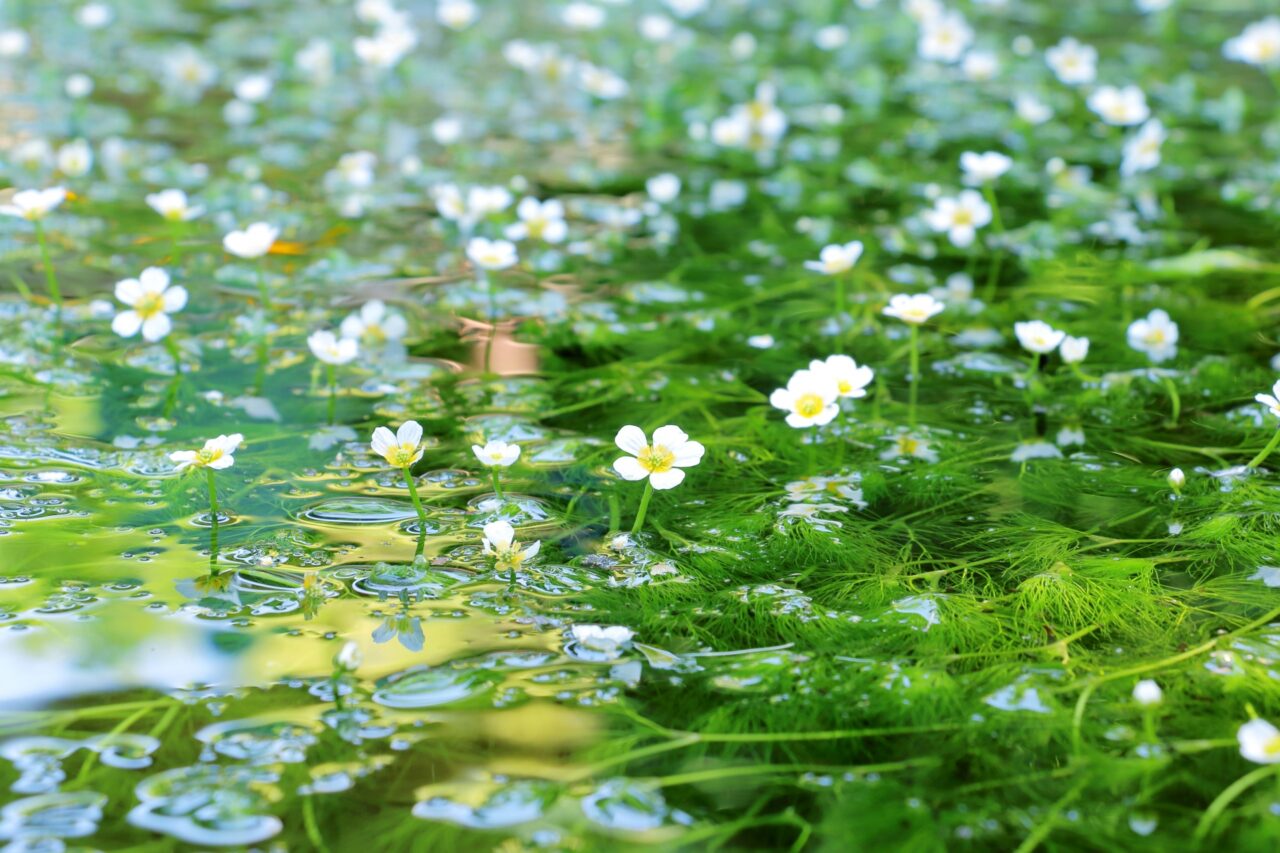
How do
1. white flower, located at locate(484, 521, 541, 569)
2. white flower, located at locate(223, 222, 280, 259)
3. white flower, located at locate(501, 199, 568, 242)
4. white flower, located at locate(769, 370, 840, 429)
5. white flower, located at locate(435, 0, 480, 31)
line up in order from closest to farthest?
white flower, located at locate(484, 521, 541, 569) → white flower, located at locate(769, 370, 840, 429) → white flower, located at locate(223, 222, 280, 259) → white flower, located at locate(501, 199, 568, 242) → white flower, located at locate(435, 0, 480, 31)

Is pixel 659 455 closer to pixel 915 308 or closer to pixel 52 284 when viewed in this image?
pixel 915 308

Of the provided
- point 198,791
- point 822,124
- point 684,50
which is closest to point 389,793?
point 198,791

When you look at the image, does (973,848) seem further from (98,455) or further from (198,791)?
(98,455)

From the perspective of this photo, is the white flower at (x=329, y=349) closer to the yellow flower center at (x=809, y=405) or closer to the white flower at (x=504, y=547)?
the white flower at (x=504, y=547)

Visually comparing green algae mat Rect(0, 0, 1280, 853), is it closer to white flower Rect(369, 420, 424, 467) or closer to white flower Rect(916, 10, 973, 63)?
white flower Rect(369, 420, 424, 467)

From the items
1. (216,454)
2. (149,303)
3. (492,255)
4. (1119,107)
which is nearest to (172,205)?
(149,303)

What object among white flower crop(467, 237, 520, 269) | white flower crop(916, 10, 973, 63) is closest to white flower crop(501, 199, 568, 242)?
white flower crop(467, 237, 520, 269)
